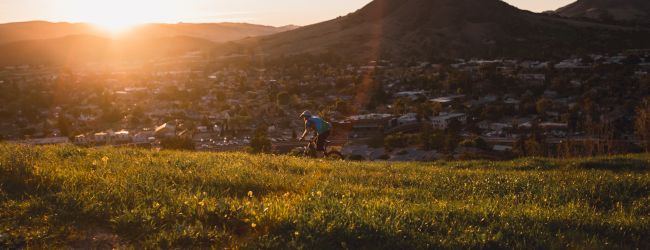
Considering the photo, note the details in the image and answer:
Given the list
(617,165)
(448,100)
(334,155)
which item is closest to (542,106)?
(448,100)

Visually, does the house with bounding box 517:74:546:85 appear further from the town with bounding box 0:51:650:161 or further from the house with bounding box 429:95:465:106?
the house with bounding box 429:95:465:106

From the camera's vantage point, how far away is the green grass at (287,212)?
5.77 metres

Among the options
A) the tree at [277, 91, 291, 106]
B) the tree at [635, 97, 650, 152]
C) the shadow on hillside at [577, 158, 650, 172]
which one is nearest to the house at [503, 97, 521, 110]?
the tree at [277, 91, 291, 106]

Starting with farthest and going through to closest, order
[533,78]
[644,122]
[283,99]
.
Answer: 1. [533,78]
2. [283,99]
3. [644,122]

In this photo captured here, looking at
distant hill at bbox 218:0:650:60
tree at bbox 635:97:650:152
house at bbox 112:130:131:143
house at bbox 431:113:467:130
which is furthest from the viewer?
distant hill at bbox 218:0:650:60

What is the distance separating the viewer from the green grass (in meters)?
5.77

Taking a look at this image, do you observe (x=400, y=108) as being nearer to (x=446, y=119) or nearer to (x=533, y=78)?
(x=446, y=119)

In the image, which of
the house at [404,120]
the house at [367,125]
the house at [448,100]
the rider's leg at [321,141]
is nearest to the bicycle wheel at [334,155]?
the rider's leg at [321,141]

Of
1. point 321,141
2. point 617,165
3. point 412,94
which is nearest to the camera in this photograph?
point 617,165

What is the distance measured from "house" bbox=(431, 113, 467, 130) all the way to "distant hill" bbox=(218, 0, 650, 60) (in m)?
78.0

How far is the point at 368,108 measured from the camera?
257ft

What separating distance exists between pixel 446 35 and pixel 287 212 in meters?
159

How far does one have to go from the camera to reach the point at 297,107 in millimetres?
79625

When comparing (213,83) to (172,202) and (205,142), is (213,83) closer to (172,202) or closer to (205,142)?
(205,142)
